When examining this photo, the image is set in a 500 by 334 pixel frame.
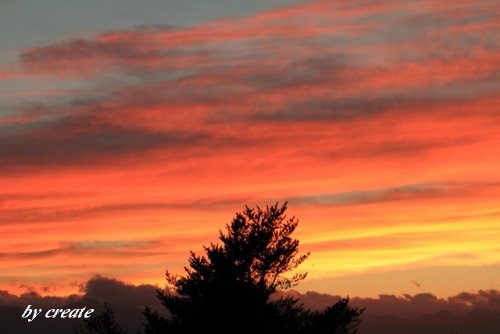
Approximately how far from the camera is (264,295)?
6325 centimetres

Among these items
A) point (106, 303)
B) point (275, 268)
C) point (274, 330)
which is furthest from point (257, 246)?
point (106, 303)

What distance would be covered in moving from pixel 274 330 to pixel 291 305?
5.46 ft

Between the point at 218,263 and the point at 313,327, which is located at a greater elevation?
the point at 218,263

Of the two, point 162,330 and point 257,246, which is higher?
point 257,246

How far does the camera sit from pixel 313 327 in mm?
63406

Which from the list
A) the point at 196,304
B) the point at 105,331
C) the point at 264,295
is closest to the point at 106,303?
the point at 105,331

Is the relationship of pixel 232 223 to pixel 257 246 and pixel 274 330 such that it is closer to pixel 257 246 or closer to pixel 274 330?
pixel 257 246

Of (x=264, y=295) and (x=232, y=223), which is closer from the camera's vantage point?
(x=264, y=295)

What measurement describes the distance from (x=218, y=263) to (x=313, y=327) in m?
6.73

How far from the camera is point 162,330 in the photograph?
65750 mm

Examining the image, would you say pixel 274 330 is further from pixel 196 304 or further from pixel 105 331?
pixel 105 331

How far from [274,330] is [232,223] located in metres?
7.82

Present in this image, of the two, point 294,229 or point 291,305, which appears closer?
point 291,305

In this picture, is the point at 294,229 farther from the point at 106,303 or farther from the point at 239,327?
the point at 106,303
